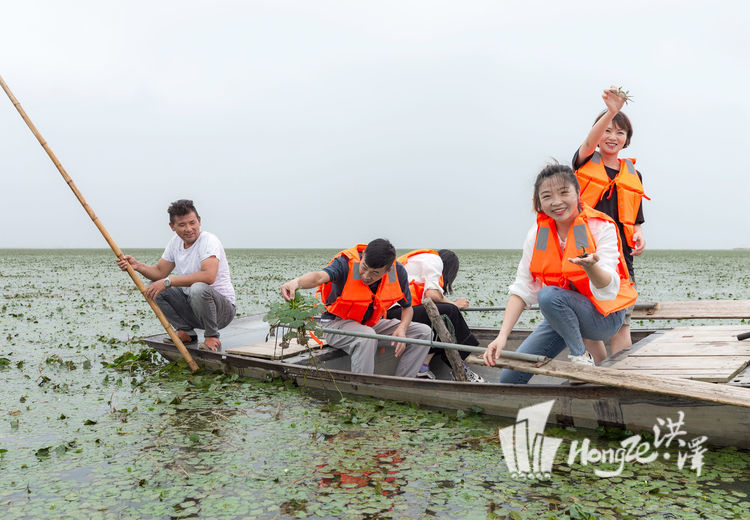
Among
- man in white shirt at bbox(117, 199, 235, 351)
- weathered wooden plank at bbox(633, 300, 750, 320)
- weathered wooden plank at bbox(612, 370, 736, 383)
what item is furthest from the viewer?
man in white shirt at bbox(117, 199, 235, 351)

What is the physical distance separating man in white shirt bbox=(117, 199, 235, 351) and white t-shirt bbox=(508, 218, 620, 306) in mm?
3556

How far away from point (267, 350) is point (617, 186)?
371 centimetres

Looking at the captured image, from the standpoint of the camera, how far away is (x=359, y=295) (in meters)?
5.54

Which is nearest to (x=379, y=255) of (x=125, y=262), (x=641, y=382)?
(x=641, y=382)

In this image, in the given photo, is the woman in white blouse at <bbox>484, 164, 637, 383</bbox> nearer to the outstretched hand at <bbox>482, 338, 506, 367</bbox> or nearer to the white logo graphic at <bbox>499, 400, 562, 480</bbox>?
the outstretched hand at <bbox>482, 338, 506, 367</bbox>

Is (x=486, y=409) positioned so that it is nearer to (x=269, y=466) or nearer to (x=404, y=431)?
(x=404, y=431)

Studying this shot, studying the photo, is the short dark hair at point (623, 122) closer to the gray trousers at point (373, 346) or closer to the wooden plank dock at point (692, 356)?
the wooden plank dock at point (692, 356)

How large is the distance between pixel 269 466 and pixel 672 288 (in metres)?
17.3

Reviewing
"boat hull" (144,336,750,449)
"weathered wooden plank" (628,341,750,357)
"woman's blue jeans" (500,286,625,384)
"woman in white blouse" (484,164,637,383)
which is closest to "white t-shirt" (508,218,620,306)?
"woman in white blouse" (484,164,637,383)

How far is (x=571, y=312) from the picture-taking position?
405 centimetres

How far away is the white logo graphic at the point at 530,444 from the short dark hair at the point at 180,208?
13.1ft

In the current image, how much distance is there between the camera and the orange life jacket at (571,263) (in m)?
4.03

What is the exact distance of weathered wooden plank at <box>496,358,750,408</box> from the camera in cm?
346

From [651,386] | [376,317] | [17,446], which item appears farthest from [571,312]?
[17,446]
